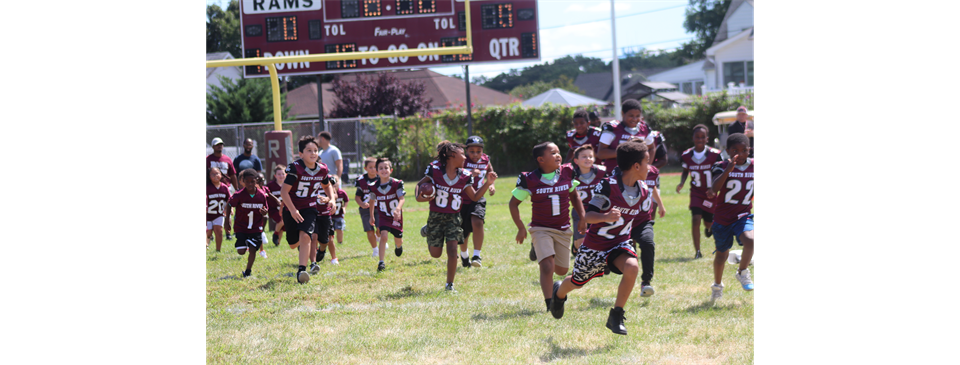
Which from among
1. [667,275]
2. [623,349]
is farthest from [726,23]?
[623,349]

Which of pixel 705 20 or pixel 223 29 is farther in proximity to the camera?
pixel 705 20

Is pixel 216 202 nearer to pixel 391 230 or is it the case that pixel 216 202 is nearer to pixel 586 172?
pixel 391 230

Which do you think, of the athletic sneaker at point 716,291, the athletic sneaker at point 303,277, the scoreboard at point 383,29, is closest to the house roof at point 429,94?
the scoreboard at point 383,29

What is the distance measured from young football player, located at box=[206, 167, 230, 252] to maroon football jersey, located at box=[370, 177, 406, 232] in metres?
2.65

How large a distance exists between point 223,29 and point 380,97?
1847 cm

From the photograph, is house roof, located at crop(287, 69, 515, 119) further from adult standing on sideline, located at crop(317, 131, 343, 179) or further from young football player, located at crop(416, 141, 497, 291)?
young football player, located at crop(416, 141, 497, 291)

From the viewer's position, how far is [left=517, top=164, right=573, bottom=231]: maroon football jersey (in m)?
6.36

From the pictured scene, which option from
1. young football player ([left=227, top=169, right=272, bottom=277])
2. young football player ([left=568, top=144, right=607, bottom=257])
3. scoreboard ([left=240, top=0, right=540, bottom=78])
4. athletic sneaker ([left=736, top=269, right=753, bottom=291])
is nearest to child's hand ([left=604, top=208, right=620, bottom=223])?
young football player ([left=568, top=144, right=607, bottom=257])

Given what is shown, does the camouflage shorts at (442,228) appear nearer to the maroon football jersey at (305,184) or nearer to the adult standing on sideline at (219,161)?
the maroon football jersey at (305,184)

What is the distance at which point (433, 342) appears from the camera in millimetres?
5309

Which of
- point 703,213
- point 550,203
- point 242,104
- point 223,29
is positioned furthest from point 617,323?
point 223,29

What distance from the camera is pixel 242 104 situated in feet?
113
